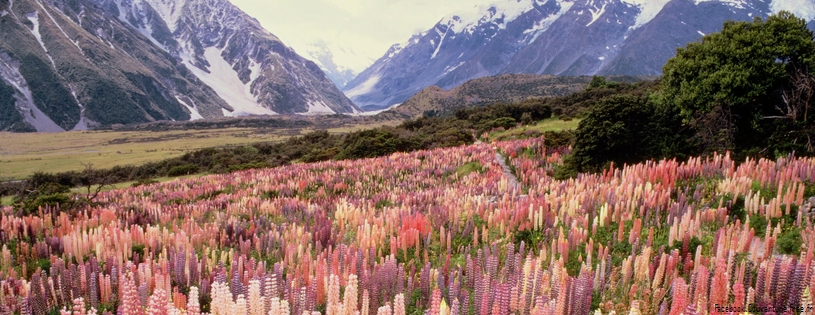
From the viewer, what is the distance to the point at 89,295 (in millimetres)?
4602

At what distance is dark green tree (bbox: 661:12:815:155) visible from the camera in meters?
14.6

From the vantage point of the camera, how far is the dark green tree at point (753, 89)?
14562mm

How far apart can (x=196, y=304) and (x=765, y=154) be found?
18.0m

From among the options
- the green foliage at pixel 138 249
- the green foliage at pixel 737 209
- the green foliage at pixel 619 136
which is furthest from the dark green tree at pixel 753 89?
the green foliage at pixel 138 249

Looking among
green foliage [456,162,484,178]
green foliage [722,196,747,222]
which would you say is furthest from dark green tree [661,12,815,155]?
green foliage [722,196,747,222]

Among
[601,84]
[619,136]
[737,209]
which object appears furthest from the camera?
[601,84]

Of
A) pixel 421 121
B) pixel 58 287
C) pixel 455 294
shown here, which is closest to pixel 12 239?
pixel 58 287

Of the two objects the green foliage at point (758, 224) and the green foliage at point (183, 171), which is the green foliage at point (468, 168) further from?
the green foliage at point (183, 171)

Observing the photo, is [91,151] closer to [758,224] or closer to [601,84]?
[601,84]

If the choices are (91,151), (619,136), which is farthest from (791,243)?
(91,151)

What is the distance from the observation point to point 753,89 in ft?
49.6

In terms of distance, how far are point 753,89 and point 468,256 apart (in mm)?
15743

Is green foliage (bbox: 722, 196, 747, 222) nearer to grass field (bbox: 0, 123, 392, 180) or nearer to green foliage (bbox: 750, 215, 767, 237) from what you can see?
green foliage (bbox: 750, 215, 767, 237)

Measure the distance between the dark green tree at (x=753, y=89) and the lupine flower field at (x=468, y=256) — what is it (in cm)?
794
